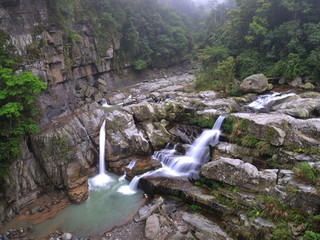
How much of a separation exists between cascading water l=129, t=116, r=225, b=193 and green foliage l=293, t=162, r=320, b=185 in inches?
220

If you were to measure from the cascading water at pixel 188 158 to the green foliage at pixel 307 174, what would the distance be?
220 inches

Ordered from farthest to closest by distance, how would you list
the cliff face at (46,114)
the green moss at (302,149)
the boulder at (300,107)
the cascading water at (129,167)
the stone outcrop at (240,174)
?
the cascading water at (129,167) < the boulder at (300,107) < the cliff face at (46,114) < the green moss at (302,149) < the stone outcrop at (240,174)

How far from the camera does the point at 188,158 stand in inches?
596

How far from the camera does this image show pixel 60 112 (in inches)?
724

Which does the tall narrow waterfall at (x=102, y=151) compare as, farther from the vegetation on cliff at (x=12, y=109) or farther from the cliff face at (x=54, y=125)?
the vegetation on cliff at (x=12, y=109)

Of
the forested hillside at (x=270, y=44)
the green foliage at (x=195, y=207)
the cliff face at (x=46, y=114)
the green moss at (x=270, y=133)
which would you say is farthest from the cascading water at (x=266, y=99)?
the cliff face at (x=46, y=114)

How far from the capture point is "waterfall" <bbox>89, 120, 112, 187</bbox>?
1510cm

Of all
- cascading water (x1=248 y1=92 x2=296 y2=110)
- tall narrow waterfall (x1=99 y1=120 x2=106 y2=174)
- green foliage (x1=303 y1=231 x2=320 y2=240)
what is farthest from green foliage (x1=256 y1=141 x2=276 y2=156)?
tall narrow waterfall (x1=99 y1=120 x2=106 y2=174)

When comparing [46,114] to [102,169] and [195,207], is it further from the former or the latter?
[195,207]

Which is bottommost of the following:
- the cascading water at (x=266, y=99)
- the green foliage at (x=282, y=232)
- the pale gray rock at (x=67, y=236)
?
the pale gray rock at (x=67, y=236)

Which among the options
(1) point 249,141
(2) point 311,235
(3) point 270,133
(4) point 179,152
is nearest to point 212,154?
(1) point 249,141

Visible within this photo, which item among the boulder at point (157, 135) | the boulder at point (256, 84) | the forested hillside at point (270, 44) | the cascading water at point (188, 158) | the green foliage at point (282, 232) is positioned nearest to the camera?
the green foliage at point (282, 232)

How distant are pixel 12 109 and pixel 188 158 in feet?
35.2

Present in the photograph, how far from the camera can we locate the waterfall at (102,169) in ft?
49.5
